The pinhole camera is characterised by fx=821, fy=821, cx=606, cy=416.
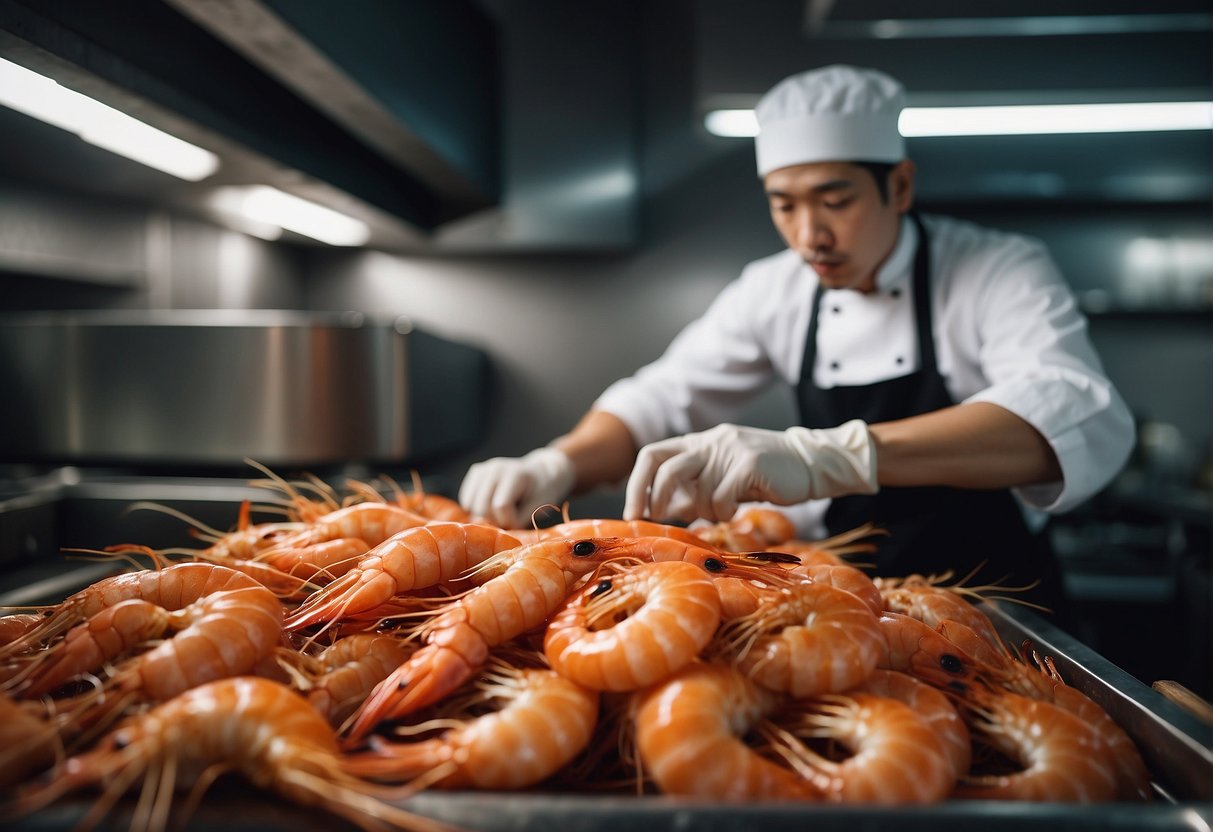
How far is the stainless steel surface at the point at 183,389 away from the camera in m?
2.35

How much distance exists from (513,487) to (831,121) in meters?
1.09

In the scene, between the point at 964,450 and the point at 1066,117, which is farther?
the point at 1066,117

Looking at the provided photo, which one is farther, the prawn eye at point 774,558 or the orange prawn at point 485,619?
the prawn eye at point 774,558

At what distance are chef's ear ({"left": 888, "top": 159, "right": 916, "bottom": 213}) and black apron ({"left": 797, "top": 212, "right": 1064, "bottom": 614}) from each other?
120mm

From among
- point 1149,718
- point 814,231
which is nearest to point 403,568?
point 1149,718

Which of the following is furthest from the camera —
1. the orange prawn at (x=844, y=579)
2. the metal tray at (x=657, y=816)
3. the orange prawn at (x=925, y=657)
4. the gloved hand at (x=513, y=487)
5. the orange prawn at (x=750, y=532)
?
the gloved hand at (x=513, y=487)

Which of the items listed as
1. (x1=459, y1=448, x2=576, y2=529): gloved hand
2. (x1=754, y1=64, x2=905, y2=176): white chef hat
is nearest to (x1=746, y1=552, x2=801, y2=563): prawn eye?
(x1=459, y1=448, x2=576, y2=529): gloved hand

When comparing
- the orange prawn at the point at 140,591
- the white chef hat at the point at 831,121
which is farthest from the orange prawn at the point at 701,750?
the white chef hat at the point at 831,121

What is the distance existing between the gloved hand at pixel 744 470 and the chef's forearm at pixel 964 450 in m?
0.07

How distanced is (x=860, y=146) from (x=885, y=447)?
0.77 m

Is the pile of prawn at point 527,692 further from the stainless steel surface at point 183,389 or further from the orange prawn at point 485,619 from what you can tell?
the stainless steel surface at point 183,389

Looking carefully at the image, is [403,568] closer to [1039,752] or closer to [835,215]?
[1039,752]

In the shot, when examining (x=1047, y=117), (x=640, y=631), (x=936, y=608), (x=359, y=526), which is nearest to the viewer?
(x=640, y=631)

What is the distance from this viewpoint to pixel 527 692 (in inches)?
28.7
